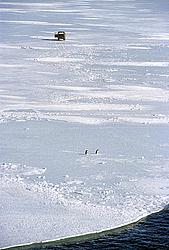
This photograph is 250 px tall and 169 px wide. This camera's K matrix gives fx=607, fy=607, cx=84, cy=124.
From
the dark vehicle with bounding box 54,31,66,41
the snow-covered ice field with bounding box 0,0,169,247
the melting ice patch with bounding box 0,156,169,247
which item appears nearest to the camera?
the melting ice patch with bounding box 0,156,169,247

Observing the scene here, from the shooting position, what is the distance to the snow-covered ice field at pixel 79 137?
5.14 metres

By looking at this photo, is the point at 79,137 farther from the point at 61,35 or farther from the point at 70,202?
the point at 61,35

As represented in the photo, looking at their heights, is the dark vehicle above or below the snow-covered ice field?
above

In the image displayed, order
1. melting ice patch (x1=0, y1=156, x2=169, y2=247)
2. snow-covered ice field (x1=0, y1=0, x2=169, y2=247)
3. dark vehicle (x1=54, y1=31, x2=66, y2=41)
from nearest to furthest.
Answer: melting ice patch (x1=0, y1=156, x2=169, y2=247)
snow-covered ice field (x1=0, y1=0, x2=169, y2=247)
dark vehicle (x1=54, y1=31, x2=66, y2=41)

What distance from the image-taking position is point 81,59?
→ 42.0 ft

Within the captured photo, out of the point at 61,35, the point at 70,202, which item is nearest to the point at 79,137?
the point at 70,202

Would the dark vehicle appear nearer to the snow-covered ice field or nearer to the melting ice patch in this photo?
the snow-covered ice field

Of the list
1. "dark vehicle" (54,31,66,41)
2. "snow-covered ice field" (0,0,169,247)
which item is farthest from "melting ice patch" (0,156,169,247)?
"dark vehicle" (54,31,66,41)

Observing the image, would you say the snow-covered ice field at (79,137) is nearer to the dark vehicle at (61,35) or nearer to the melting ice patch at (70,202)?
the melting ice patch at (70,202)

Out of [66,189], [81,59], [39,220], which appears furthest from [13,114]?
[81,59]

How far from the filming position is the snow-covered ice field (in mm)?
5145

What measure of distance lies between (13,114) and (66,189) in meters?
2.74

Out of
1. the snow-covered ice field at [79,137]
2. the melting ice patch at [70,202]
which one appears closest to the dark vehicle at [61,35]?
the snow-covered ice field at [79,137]

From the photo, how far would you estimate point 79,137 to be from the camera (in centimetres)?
717
